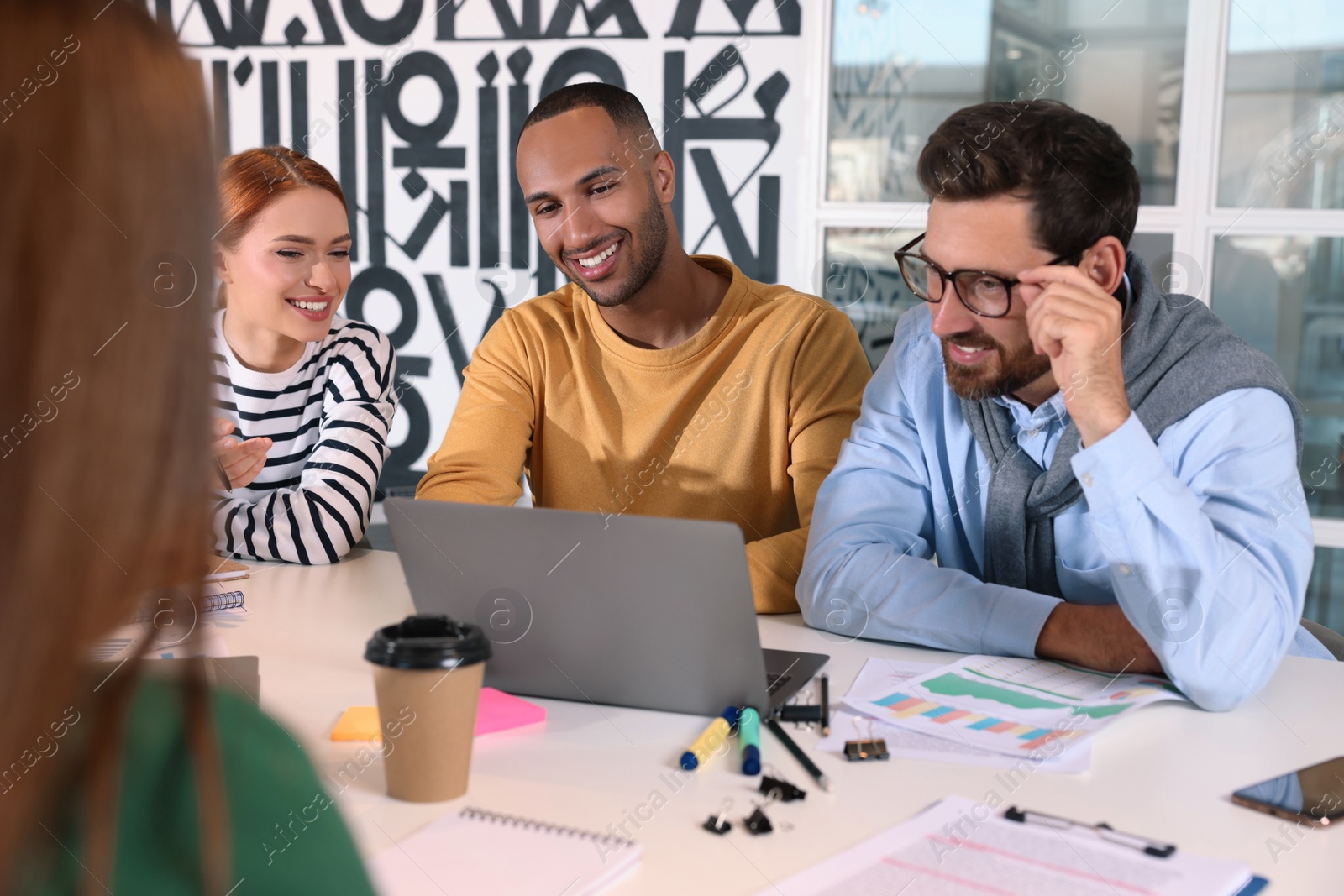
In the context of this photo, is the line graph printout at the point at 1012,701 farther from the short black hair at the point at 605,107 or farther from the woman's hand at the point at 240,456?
the short black hair at the point at 605,107

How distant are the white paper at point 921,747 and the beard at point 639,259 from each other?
116 centimetres

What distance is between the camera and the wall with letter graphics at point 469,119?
12.1 feet

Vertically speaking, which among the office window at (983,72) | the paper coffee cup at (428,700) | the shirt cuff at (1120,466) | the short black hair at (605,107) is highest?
the office window at (983,72)

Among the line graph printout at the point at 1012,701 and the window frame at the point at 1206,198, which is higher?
the window frame at the point at 1206,198

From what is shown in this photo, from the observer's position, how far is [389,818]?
913 mm

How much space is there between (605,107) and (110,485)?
1.95 meters

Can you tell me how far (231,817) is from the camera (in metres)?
0.39

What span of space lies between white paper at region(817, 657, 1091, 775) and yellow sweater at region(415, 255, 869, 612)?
88 centimetres

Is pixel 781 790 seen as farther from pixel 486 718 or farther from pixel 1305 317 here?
pixel 1305 317

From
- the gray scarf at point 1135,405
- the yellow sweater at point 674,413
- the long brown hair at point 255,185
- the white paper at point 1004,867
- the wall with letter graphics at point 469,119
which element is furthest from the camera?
the wall with letter graphics at point 469,119

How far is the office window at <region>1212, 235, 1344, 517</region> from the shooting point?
10.9 feet

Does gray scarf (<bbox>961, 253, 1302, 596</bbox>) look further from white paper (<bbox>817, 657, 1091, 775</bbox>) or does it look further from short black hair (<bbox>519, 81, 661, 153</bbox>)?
short black hair (<bbox>519, 81, 661, 153</bbox>)

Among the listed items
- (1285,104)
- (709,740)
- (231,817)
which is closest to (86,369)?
(231,817)

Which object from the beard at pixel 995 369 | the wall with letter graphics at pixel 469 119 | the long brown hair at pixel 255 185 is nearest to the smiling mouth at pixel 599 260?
the long brown hair at pixel 255 185
